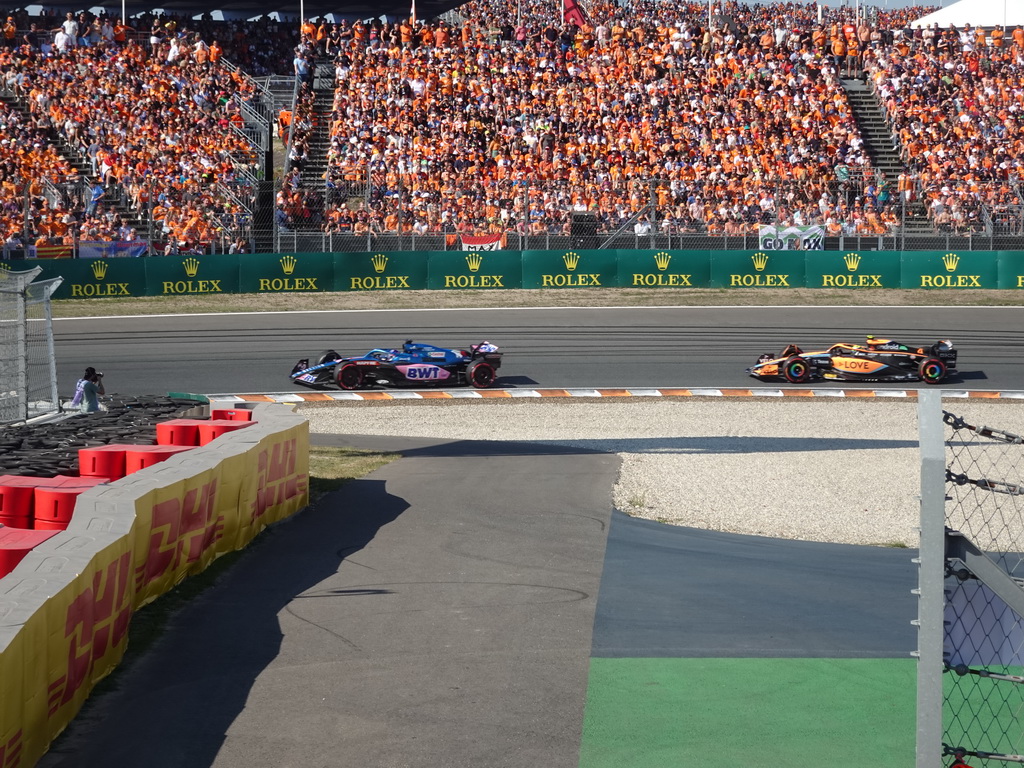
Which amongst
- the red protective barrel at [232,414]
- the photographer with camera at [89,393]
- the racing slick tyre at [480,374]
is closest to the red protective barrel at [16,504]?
the red protective barrel at [232,414]

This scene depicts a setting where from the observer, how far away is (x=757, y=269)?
2948cm

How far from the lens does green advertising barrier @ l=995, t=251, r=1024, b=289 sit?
2895cm

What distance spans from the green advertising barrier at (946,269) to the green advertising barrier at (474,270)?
9.41m

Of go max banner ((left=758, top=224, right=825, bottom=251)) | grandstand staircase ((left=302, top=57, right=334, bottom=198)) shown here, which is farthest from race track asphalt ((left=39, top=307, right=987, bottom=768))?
grandstand staircase ((left=302, top=57, right=334, bottom=198))

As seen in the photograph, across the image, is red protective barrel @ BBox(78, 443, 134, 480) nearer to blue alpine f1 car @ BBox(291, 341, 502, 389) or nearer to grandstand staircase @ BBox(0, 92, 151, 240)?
blue alpine f1 car @ BBox(291, 341, 502, 389)

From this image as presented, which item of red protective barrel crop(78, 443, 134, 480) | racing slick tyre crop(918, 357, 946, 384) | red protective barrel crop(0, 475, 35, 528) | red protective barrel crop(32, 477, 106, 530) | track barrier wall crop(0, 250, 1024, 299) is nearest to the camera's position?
red protective barrel crop(32, 477, 106, 530)

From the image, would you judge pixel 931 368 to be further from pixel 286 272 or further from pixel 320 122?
pixel 320 122

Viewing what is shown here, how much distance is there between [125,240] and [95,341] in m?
4.90

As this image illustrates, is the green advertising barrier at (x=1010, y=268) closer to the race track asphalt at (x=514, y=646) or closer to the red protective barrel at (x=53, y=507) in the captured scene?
the race track asphalt at (x=514, y=646)

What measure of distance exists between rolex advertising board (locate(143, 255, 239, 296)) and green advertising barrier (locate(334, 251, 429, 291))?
2814 millimetres

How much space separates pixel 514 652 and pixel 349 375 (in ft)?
43.1

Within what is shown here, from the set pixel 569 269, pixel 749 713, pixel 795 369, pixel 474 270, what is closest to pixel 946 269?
pixel 569 269

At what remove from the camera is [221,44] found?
37.5 m

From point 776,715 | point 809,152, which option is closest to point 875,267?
point 809,152
